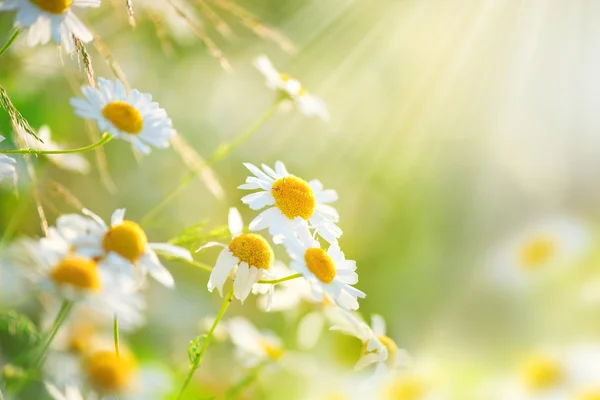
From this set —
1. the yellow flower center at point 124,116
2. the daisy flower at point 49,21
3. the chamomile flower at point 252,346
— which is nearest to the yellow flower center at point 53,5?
the daisy flower at point 49,21

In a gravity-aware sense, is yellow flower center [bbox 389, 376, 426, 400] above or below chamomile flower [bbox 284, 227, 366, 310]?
below

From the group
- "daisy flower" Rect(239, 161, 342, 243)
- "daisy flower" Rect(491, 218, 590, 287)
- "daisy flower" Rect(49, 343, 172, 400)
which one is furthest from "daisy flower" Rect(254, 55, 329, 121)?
"daisy flower" Rect(491, 218, 590, 287)

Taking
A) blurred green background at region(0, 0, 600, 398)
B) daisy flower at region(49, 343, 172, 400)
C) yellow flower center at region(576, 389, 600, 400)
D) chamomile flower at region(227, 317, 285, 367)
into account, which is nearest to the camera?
daisy flower at region(49, 343, 172, 400)

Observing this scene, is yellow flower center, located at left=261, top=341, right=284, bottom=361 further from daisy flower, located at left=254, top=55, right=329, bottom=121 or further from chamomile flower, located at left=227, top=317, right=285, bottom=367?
daisy flower, located at left=254, top=55, right=329, bottom=121

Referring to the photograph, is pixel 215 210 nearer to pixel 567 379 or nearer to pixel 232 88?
pixel 232 88

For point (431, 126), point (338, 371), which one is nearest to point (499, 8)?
point (431, 126)

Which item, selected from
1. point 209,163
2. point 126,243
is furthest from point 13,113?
point 209,163

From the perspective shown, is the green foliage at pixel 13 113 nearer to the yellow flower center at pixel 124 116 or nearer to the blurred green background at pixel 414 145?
the yellow flower center at pixel 124 116
